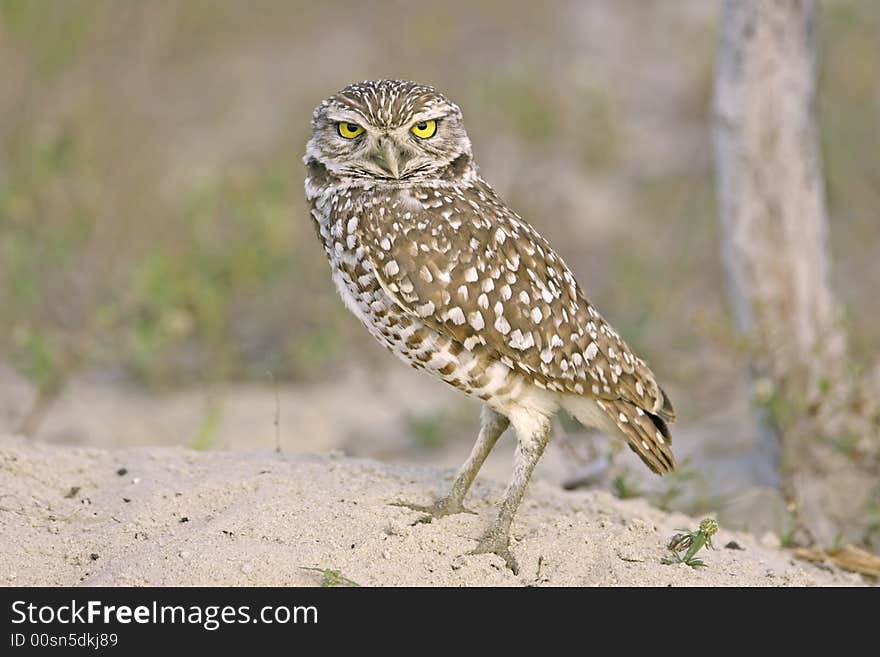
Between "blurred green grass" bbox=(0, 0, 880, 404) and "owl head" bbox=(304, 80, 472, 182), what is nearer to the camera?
"owl head" bbox=(304, 80, 472, 182)

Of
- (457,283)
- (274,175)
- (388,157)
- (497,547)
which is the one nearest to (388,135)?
(388,157)

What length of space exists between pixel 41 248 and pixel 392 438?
295cm

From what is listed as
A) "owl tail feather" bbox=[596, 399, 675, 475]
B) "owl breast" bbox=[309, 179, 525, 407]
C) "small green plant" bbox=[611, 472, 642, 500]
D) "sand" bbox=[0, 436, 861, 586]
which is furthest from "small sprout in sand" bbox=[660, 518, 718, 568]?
"small green plant" bbox=[611, 472, 642, 500]

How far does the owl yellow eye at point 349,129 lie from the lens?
15.0 ft

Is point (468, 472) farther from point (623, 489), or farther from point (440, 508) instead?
point (623, 489)

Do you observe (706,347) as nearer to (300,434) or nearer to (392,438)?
(392,438)

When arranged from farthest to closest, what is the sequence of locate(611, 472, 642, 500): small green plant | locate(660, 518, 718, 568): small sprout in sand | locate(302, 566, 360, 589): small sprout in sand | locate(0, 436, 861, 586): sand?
locate(611, 472, 642, 500): small green plant, locate(660, 518, 718, 568): small sprout in sand, locate(0, 436, 861, 586): sand, locate(302, 566, 360, 589): small sprout in sand

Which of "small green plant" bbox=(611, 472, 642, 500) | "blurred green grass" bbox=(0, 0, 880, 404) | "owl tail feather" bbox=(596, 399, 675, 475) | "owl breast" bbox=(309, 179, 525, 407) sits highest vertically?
"blurred green grass" bbox=(0, 0, 880, 404)

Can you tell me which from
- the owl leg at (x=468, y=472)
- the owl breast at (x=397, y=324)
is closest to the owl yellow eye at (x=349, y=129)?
the owl breast at (x=397, y=324)

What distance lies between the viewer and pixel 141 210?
1033cm

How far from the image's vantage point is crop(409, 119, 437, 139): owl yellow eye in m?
4.58

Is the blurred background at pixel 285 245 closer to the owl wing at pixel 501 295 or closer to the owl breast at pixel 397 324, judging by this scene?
the owl wing at pixel 501 295

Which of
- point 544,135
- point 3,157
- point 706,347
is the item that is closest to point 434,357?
point 706,347

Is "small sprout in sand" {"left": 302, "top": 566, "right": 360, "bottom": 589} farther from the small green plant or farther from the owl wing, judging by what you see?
the small green plant
